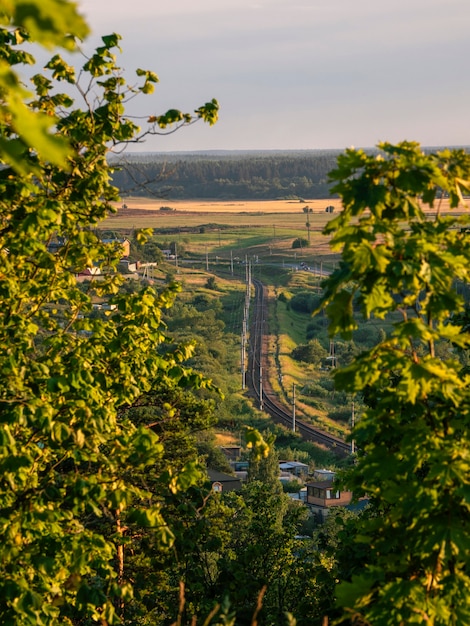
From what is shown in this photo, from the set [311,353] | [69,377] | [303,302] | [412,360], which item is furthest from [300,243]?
[412,360]

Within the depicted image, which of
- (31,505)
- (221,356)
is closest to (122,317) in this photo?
(31,505)

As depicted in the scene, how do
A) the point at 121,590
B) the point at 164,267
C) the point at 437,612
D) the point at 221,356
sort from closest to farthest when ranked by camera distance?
the point at 437,612 < the point at 121,590 < the point at 221,356 < the point at 164,267

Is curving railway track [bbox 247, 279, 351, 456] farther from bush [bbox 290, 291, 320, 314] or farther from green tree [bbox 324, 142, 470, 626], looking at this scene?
green tree [bbox 324, 142, 470, 626]

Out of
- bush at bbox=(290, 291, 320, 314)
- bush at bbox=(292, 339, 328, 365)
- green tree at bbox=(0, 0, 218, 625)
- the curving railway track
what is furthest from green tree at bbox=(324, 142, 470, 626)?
bush at bbox=(290, 291, 320, 314)

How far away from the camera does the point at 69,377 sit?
715cm

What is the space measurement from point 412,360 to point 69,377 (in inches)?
139

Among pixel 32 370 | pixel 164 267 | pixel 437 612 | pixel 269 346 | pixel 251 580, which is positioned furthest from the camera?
pixel 164 267

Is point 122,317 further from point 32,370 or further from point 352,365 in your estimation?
point 352,365

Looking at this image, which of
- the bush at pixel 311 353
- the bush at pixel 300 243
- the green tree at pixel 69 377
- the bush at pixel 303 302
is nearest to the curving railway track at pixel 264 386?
the bush at pixel 311 353

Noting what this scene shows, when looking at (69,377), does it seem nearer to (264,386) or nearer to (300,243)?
(264,386)

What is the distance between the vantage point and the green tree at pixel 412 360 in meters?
4.21

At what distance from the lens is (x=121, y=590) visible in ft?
21.1

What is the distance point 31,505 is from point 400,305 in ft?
12.1

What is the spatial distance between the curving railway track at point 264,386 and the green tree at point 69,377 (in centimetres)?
4856
